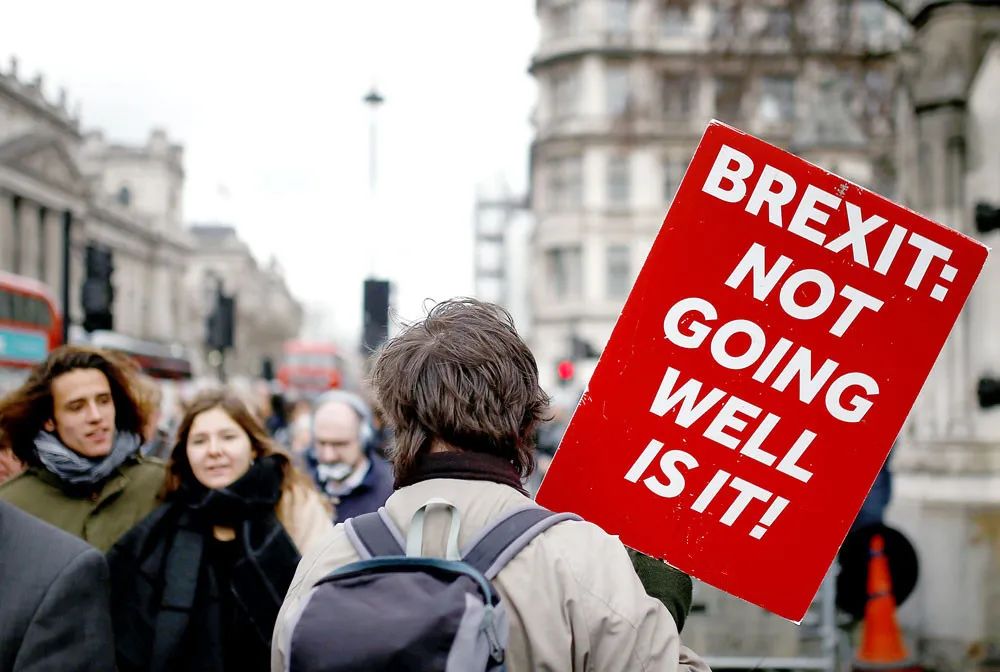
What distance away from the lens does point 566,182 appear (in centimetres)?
5006

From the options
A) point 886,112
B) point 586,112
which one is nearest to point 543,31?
point 586,112

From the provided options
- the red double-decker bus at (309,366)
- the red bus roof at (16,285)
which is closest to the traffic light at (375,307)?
the red bus roof at (16,285)

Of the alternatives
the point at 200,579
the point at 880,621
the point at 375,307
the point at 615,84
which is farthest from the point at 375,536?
the point at 615,84

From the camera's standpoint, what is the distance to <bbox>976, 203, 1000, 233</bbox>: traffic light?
231 inches

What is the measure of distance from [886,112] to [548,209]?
3616cm

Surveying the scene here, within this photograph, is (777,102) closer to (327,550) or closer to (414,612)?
(327,550)

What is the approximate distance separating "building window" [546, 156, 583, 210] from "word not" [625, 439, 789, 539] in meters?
47.3

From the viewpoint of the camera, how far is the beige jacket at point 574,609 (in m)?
1.97

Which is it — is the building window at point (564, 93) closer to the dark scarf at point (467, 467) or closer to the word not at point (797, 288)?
the word not at point (797, 288)

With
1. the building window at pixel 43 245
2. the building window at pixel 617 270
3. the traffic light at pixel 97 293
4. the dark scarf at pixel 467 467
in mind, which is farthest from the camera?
the building window at pixel 43 245

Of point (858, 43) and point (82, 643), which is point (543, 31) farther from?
point (82, 643)

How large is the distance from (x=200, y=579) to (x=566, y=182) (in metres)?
46.8

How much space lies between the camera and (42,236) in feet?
201

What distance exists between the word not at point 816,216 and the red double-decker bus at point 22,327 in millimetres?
21865
